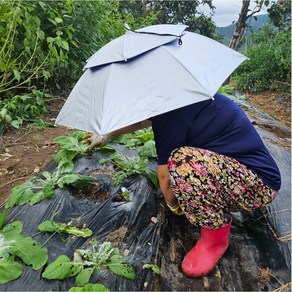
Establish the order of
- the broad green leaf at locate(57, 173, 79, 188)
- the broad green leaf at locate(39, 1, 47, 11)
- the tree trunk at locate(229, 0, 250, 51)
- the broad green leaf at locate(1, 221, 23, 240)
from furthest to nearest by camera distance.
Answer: the tree trunk at locate(229, 0, 250, 51) → the broad green leaf at locate(39, 1, 47, 11) → the broad green leaf at locate(57, 173, 79, 188) → the broad green leaf at locate(1, 221, 23, 240)

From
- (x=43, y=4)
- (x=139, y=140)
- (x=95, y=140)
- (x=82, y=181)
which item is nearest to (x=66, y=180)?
(x=82, y=181)

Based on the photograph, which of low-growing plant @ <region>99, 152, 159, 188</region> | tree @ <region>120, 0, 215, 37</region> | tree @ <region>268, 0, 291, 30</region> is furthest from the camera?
tree @ <region>120, 0, 215, 37</region>

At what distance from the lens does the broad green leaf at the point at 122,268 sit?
1292mm

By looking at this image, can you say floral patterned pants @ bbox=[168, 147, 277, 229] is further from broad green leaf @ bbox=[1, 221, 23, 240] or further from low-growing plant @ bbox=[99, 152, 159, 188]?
broad green leaf @ bbox=[1, 221, 23, 240]

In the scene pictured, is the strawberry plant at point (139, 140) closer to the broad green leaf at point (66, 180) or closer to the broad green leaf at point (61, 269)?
the broad green leaf at point (66, 180)

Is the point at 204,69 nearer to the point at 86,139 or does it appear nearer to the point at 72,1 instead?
the point at 86,139

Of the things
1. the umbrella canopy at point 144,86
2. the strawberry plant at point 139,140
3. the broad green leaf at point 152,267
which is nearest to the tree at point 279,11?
the strawberry plant at point 139,140

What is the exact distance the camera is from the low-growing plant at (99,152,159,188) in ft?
6.15

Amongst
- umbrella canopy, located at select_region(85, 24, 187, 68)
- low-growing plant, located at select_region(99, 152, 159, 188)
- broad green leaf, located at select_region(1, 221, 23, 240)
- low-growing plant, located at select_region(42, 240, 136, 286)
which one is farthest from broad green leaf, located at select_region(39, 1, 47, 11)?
low-growing plant, located at select_region(42, 240, 136, 286)

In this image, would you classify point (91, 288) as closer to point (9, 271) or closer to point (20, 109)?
point (9, 271)

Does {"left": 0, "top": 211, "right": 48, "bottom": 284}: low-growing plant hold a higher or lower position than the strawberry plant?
lower

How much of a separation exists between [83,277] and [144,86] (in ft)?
2.81

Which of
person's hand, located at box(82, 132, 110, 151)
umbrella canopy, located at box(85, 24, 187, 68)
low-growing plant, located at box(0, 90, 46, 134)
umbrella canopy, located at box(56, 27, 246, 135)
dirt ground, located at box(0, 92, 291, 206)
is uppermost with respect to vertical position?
umbrella canopy, located at box(85, 24, 187, 68)

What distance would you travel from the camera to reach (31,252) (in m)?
1.34
